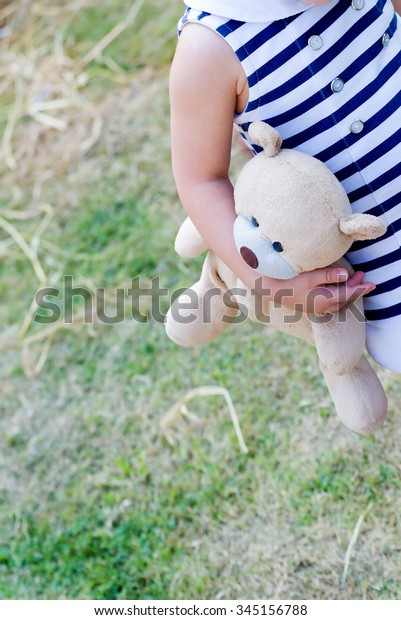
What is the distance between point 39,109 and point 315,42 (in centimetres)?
185

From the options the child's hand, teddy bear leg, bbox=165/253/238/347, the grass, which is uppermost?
the child's hand

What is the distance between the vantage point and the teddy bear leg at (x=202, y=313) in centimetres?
113

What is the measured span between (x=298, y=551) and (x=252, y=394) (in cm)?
35

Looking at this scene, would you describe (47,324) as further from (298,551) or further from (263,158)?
(263,158)

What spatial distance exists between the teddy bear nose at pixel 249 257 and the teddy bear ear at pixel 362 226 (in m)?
0.10

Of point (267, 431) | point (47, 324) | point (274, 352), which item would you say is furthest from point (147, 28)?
point (267, 431)

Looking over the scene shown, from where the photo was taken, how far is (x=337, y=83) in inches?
35.1

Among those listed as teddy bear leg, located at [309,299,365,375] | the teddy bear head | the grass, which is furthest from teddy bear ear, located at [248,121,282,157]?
the grass

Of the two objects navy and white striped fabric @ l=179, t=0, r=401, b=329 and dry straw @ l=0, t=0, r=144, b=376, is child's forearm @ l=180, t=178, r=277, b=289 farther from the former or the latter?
dry straw @ l=0, t=0, r=144, b=376

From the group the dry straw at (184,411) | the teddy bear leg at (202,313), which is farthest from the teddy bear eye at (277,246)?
the dry straw at (184,411)

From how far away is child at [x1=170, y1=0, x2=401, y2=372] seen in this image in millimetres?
877

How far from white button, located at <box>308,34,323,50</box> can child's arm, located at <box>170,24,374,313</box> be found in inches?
3.3

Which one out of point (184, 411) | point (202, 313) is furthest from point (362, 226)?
point (184, 411)

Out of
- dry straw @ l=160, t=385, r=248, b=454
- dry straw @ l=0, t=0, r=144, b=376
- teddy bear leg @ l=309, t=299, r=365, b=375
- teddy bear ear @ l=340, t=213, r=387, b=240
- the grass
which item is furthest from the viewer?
dry straw @ l=0, t=0, r=144, b=376
